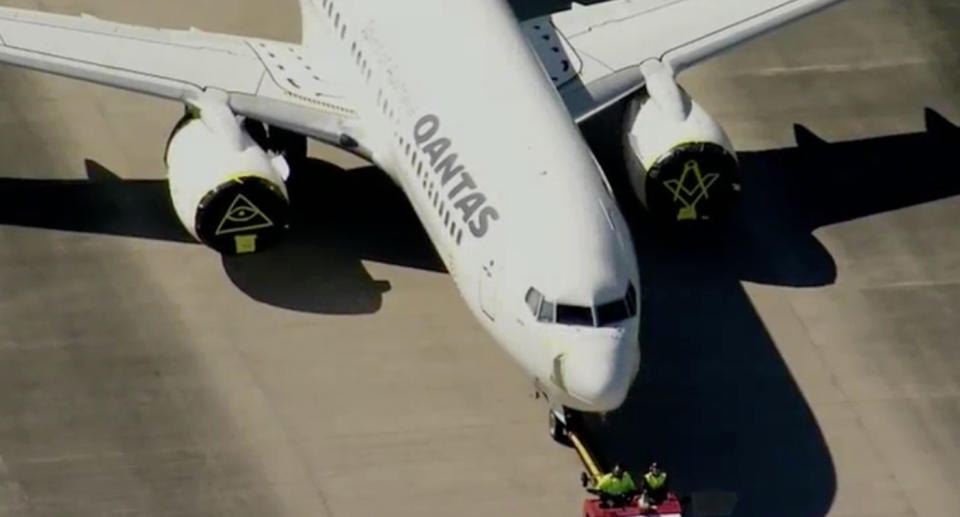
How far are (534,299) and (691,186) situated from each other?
19.5ft

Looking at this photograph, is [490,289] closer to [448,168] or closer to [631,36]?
[448,168]

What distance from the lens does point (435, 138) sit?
30906mm

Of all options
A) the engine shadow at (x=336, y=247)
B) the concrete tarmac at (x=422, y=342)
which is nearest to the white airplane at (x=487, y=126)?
the engine shadow at (x=336, y=247)

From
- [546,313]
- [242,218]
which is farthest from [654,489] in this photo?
[242,218]

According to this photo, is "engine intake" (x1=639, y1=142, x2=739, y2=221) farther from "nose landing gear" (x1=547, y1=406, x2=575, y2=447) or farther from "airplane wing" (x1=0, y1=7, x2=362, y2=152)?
"nose landing gear" (x1=547, y1=406, x2=575, y2=447)

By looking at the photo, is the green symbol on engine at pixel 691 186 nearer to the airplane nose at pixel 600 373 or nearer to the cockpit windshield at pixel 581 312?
the cockpit windshield at pixel 581 312

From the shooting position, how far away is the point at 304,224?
112ft

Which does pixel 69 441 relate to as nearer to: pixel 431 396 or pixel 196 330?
pixel 196 330

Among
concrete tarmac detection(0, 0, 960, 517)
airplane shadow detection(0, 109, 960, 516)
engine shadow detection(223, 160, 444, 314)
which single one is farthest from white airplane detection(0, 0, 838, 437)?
concrete tarmac detection(0, 0, 960, 517)

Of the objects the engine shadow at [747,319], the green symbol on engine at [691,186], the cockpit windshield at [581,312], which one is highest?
the cockpit windshield at [581,312]

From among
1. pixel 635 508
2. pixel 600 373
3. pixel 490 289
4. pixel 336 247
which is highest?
pixel 490 289

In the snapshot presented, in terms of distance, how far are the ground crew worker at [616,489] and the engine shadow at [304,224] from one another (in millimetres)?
5825

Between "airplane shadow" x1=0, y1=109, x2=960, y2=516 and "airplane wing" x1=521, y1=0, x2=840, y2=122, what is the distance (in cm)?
186

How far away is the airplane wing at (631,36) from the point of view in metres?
34.3
